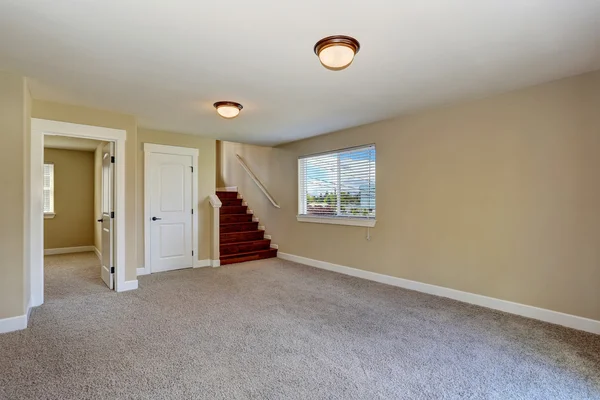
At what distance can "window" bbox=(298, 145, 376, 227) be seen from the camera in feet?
15.8

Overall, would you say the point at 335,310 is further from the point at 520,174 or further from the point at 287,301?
the point at 520,174

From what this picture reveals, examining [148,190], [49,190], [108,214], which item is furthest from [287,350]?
[49,190]

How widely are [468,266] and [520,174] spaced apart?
45.6 inches

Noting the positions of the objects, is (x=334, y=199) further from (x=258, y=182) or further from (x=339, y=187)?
(x=258, y=182)

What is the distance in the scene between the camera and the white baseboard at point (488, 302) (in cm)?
288

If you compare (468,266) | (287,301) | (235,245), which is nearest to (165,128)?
(235,245)

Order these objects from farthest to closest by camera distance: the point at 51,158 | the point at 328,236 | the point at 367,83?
the point at 51,158
the point at 328,236
the point at 367,83

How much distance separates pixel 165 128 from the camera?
198 inches

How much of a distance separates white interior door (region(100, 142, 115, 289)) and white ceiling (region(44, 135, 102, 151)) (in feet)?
6.35

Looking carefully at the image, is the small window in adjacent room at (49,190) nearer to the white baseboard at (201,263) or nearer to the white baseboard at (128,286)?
the white baseboard at (201,263)

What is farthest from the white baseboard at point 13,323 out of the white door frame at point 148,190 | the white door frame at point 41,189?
the white door frame at point 148,190

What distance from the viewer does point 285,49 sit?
95.3 inches

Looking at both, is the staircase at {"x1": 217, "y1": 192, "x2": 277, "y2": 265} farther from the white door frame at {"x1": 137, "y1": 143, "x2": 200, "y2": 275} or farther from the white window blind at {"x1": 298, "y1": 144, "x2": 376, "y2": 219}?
the white window blind at {"x1": 298, "y1": 144, "x2": 376, "y2": 219}

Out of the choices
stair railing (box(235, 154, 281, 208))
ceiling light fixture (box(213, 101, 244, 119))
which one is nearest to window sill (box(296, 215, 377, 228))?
stair railing (box(235, 154, 281, 208))
